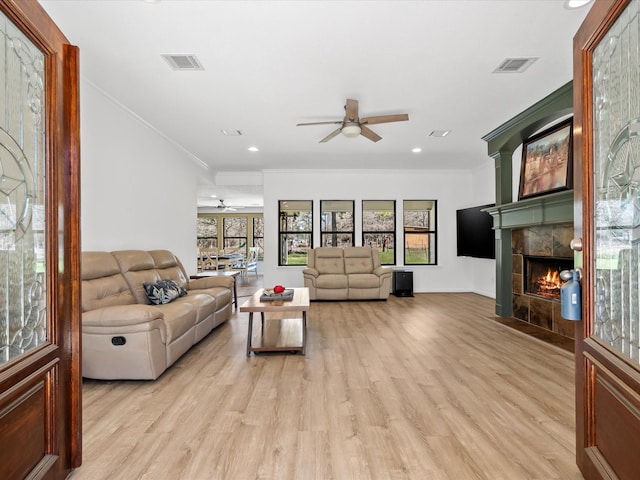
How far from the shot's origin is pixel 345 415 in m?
2.09

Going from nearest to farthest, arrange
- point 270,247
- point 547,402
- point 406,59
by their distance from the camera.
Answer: point 547,402
point 406,59
point 270,247

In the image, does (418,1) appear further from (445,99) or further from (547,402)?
(547,402)

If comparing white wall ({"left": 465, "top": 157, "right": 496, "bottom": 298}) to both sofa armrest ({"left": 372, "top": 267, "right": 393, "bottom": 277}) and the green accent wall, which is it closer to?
the green accent wall

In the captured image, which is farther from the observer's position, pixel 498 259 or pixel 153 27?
pixel 498 259

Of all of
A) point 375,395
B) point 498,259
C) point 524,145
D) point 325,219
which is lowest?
point 375,395

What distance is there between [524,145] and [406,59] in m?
2.73

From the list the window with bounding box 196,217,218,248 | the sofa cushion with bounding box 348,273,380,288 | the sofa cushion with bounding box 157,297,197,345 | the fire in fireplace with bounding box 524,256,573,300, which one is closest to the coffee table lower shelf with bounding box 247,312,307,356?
the sofa cushion with bounding box 157,297,197,345

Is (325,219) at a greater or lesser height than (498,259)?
greater

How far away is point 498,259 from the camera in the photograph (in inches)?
190

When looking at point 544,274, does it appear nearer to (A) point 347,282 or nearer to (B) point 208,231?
(A) point 347,282

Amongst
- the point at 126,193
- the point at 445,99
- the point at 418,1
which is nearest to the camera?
the point at 418,1

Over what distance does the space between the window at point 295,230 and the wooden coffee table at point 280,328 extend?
291 cm

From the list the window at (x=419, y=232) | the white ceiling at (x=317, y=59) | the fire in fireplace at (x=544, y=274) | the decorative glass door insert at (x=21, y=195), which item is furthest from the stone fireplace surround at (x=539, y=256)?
the decorative glass door insert at (x=21, y=195)

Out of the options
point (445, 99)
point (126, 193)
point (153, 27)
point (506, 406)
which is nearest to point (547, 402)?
point (506, 406)
